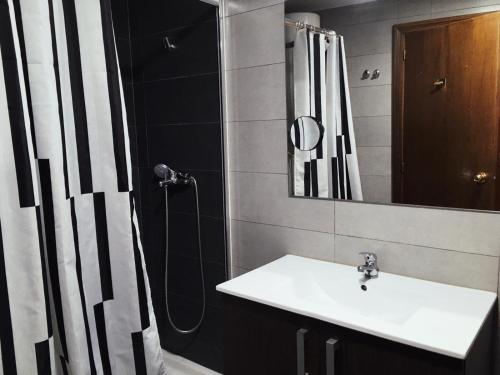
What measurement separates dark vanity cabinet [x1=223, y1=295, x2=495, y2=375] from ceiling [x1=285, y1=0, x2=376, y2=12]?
3.96 feet

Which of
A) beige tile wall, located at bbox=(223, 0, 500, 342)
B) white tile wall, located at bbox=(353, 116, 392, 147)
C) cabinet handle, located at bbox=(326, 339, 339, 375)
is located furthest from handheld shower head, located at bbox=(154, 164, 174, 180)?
cabinet handle, located at bbox=(326, 339, 339, 375)

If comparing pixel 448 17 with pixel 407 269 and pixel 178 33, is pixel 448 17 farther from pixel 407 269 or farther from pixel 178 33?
pixel 178 33

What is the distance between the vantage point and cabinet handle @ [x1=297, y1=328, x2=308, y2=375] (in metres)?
1.37

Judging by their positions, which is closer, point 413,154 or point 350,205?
point 413,154

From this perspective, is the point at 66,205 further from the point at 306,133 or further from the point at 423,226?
the point at 423,226

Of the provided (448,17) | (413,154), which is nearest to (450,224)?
(413,154)

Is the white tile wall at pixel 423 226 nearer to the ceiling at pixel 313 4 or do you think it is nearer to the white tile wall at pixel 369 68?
the white tile wall at pixel 369 68

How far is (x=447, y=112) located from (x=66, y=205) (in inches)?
52.7

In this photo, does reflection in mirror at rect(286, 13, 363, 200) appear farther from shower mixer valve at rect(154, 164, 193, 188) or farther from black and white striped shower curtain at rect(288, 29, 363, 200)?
shower mixer valve at rect(154, 164, 193, 188)

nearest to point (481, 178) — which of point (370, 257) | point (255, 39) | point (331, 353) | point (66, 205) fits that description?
point (370, 257)

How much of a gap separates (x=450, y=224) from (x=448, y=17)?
0.72 metres

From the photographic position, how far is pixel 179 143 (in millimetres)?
2336

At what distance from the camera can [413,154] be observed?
1.61 meters

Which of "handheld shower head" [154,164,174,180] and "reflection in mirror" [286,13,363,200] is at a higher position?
"reflection in mirror" [286,13,363,200]
